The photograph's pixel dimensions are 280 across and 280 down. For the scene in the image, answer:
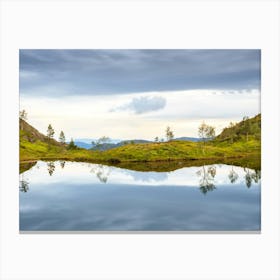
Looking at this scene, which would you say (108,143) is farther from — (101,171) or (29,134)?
(29,134)

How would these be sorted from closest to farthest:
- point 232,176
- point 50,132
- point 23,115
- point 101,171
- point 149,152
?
point 23,115 → point 50,132 → point 232,176 → point 101,171 → point 149,152

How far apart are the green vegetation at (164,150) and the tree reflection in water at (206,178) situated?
8.6 inches

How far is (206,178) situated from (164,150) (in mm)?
984

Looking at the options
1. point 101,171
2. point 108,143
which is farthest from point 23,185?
point 108,143

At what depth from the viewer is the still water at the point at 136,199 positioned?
7.28 meters

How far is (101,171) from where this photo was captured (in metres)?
7.68

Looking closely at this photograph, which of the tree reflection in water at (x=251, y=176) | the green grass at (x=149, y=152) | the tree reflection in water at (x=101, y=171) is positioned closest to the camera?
the tree reflection in water at (x=251, y=176)

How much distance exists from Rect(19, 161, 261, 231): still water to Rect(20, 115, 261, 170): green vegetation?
17cm

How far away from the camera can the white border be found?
694cm

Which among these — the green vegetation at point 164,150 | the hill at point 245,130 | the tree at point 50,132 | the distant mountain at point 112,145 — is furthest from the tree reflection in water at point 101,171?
the hill at point 245,130

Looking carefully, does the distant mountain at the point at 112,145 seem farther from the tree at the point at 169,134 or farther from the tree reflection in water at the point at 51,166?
the tree reflection in water at the point at 51,166
